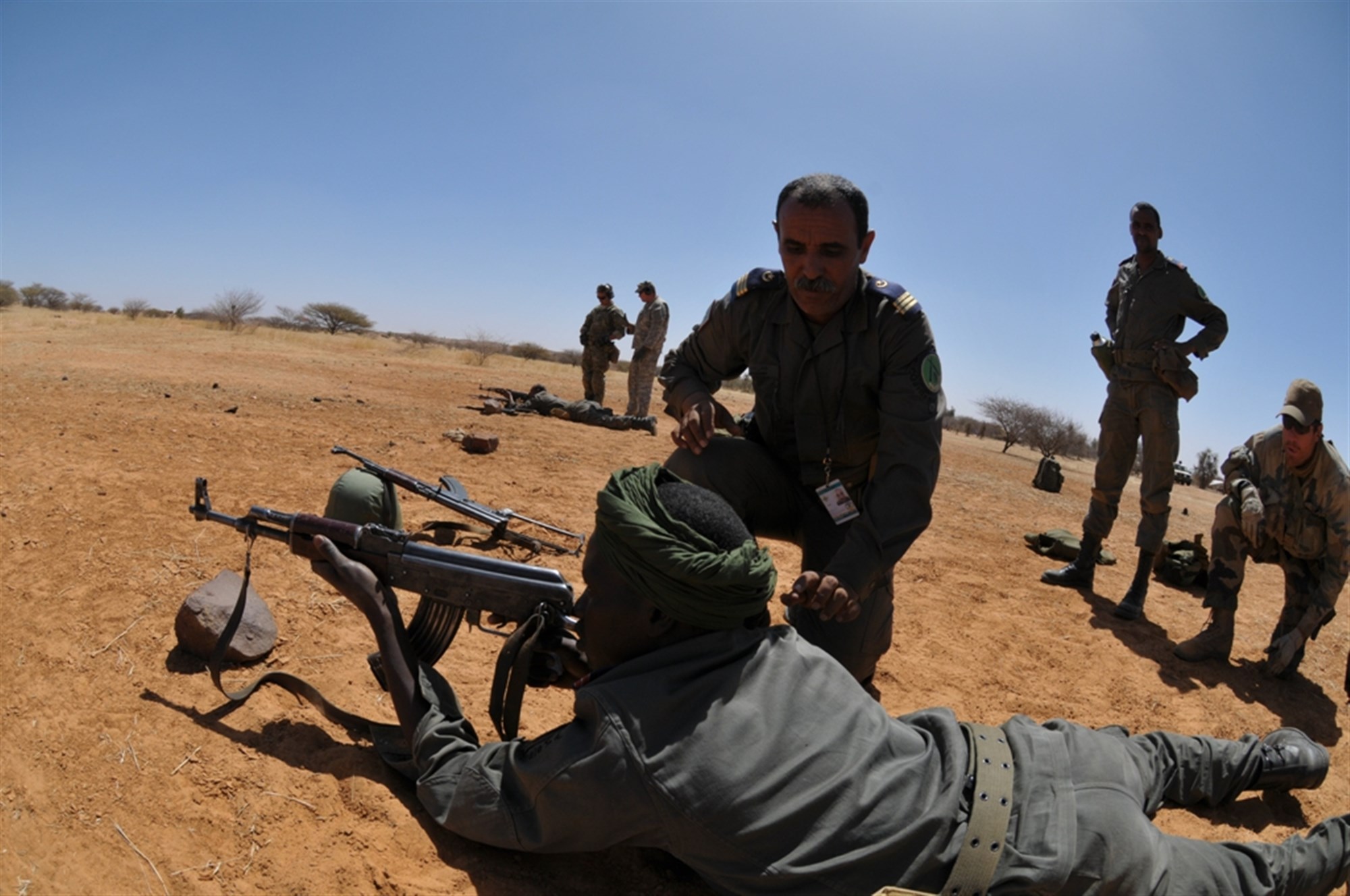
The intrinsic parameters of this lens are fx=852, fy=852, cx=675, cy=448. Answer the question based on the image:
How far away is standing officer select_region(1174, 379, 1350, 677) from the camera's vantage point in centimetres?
478

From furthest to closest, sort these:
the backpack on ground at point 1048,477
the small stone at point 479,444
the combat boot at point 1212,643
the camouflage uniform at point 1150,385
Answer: the backpack on ground at point 1048,477 → the small stone at point 479,444 → the camouflage uniform at point 1150,385 → the combat boot at point 1212,643

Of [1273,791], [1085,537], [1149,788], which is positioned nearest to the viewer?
[1149,788]

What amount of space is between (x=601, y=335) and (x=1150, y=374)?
366 inches

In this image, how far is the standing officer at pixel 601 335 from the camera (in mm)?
13922

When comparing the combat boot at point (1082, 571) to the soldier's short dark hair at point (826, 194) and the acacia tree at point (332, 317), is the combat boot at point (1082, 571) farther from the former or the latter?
the acacia tree at point (332, 317)

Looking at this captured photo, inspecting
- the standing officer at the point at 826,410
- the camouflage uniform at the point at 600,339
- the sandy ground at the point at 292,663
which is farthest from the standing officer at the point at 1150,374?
the camouflage uniform at the point at 600,339

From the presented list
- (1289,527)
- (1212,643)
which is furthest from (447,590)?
(1289,527)

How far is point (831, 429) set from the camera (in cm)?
364

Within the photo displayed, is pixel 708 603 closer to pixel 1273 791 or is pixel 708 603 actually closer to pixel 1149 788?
pixel 1149 788

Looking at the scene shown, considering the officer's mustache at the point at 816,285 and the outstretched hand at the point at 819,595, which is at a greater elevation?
the officer's mustache at the point at 816,285

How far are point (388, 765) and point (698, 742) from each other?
1.30 metres

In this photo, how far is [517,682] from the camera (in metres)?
2.63

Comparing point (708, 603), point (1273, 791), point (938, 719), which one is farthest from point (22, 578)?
point (1273, 791)

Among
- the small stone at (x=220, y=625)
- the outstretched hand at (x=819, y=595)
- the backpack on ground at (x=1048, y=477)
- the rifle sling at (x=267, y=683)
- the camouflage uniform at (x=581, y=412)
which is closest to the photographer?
the outstretched hand at (x=819, y=595)
